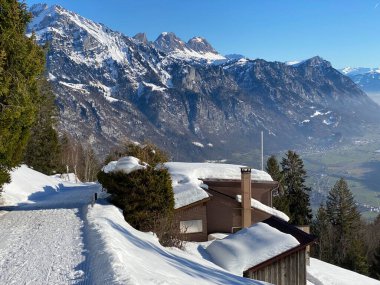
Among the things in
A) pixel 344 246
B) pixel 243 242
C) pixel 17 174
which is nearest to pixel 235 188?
pixel 243 242

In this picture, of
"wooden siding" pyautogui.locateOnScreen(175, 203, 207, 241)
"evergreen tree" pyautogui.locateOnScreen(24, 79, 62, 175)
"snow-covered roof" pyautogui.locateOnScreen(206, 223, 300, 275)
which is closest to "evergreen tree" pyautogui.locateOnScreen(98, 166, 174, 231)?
"snow-covered roof" pyautogui.locateOnScreen(206, 223, 300, 275)

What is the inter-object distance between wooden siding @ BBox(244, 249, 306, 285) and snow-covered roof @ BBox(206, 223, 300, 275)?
0.66 m

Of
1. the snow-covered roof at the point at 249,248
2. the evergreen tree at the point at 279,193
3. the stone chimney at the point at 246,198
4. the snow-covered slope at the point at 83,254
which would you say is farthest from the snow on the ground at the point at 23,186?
the evergreen tree at the point at 279,193

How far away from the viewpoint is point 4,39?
588 inches

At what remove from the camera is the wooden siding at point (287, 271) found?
21.0 meters

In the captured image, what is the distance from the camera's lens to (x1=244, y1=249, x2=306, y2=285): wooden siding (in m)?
21.0

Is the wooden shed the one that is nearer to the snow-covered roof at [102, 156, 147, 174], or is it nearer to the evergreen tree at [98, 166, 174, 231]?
the evergreen tree at [98, 166, 174, 231]

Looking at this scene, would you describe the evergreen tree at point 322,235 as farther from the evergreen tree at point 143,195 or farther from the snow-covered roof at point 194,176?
the evergreen tree at point 143,195

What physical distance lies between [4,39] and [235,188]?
19.7m

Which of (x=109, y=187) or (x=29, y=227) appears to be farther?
(x=109, y=187)

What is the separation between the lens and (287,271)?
21.7 metres

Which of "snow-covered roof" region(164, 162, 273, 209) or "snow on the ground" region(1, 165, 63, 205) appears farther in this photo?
"snow-covered roof" region(164, 162, 273, 209)

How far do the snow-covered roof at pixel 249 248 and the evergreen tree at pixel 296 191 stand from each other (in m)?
36.5

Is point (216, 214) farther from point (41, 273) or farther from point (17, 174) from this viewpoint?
point (41, 273)
